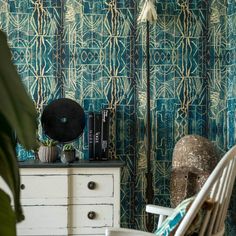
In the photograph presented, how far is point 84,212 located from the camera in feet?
8.39

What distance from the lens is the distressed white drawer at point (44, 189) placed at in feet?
8.21

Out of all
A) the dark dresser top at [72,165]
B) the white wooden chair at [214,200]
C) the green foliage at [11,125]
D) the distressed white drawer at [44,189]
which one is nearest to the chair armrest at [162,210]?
the white wooden chair at [214,200]

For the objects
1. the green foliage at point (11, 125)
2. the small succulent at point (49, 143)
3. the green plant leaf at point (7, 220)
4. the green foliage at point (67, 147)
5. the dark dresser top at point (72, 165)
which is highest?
the green foliage at point (11, 125)

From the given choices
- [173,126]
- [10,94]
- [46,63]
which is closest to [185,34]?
[173,126]

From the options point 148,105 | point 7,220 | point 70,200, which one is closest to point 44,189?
point 70,200

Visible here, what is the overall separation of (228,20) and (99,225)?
1.85 metres

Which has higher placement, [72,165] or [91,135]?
[91,135]

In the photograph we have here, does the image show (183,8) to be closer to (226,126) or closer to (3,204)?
(226,126)

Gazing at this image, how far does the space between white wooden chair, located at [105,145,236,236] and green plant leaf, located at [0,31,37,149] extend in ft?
3.73

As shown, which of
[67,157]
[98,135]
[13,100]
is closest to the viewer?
[13,100]

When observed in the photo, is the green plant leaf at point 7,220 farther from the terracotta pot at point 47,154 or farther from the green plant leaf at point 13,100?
the terracotta pot at point 47,154

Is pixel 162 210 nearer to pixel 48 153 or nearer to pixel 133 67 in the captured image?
pixel 48 153

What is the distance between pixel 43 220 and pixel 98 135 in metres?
0.70

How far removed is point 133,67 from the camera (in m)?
3.02
